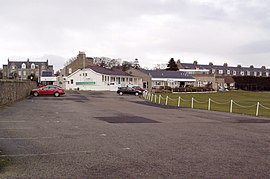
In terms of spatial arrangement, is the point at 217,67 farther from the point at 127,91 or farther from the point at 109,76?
the point at 127,91

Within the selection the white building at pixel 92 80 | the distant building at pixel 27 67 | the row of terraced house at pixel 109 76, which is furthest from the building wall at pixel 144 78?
the distant building at pixel 27 67

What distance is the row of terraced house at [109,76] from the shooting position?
81.4 m

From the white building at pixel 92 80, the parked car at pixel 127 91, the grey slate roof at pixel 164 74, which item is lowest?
the parked car at pixel 127 91

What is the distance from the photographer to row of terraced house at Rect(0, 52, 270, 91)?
81438mm

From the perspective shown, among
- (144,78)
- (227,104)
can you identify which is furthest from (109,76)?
(227,104)

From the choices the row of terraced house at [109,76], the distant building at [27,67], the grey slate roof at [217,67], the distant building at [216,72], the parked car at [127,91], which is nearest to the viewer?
the parked car at [127,91]

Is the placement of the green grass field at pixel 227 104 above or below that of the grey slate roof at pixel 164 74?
below

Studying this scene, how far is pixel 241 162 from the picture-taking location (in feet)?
29.1

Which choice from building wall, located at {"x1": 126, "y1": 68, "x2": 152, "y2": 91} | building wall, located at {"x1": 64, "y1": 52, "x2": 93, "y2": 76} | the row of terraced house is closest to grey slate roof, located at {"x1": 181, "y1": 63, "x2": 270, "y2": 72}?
the row of terraced house

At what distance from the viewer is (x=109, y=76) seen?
8306cm

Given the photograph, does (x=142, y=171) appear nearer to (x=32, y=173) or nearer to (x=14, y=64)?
(x=32, y=173)

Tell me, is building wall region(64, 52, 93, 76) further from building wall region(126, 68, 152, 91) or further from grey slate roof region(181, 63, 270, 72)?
grey slate roof region(181, 63, 270, 72)

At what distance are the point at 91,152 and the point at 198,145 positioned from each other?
3311 mm

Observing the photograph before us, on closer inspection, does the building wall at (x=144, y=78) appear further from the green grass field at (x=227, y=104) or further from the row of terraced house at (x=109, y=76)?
the green grass field at (x=227, y=104)
